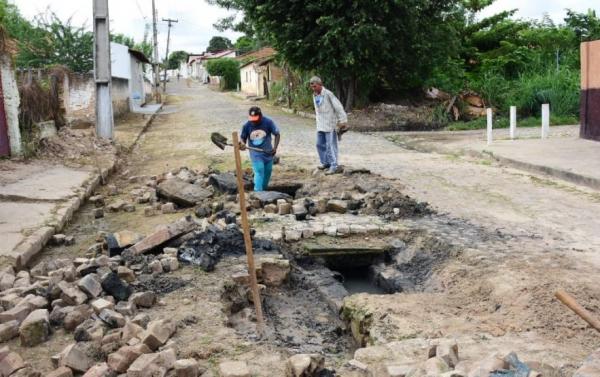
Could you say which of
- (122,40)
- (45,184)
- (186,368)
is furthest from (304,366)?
(122,40)

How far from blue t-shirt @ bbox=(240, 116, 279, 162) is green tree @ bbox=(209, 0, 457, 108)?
10.0 meters

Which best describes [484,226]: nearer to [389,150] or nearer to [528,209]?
[528,209]

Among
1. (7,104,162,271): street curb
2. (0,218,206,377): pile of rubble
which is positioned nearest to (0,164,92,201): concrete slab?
(7,104,162,271): street curb

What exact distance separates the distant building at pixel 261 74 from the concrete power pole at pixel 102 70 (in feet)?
58.3

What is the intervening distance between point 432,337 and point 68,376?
2.16 meters

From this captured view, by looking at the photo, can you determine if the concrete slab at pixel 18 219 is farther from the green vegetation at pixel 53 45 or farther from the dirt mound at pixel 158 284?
the green vegetation at pixel 53 45

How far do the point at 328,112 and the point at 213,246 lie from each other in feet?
15.4

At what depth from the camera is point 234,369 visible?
3.20 m

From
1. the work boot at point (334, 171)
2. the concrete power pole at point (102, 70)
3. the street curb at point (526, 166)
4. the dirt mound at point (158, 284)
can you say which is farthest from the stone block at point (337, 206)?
the concrete power pole at point (102, 70)

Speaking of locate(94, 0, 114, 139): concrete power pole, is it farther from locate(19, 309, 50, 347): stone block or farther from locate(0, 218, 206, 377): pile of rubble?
locate(19, 309, 50, 347): stone block

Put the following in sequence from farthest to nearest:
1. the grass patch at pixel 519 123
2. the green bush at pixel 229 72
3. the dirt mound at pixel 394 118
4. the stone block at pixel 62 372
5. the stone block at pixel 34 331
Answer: the green bush at pixel 229 72 → the dirt mound at pixel 394 118 → the grass patch at pixel 519 123 → the stone block at pixel 34 331 → the stone block at pixel 62 372

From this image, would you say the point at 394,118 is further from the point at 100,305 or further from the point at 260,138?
the point at 100,305

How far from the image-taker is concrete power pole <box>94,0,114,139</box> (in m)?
14.2

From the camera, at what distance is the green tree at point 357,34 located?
1767 cm
